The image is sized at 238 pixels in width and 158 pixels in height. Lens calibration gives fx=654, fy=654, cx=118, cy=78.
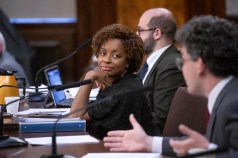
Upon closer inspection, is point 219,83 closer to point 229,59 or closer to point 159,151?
point 229,59

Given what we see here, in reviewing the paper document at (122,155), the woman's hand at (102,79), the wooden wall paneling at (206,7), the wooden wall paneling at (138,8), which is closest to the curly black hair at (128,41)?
the woman's hand at (102,79)

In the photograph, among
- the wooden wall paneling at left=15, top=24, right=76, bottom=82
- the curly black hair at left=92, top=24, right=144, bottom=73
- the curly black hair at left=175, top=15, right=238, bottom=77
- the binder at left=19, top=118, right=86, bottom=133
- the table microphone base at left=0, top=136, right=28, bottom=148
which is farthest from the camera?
the wooden wall paneling at left=15, top=24, right=76, bottom=82

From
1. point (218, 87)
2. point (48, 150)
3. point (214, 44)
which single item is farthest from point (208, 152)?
point (48, 150)

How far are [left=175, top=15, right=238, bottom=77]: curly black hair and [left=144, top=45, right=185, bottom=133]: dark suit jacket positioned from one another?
163cm

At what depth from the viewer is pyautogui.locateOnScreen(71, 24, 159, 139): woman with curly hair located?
10.1ft

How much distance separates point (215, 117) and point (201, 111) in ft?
3.41

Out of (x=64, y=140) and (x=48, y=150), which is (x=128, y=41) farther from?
(x=48, y=150)

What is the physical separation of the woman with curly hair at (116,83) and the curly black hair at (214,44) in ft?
3.32

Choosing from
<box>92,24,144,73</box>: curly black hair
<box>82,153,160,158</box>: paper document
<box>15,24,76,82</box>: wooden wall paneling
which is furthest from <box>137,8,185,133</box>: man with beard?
<box>15,24,76,82</box>: wooden wall paneling

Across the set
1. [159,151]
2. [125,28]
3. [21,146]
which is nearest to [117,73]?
[125,28]

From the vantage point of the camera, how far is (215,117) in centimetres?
212

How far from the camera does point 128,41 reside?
A: 327cm

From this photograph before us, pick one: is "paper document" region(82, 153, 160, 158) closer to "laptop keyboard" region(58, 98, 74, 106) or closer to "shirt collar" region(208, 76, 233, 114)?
"shirt collar" region(208, 76, 233, 114)

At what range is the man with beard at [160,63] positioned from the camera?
385 centimetres
